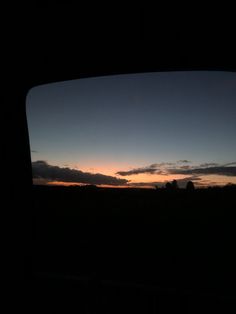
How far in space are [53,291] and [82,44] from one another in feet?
7.57

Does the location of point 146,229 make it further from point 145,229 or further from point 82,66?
point 82,66

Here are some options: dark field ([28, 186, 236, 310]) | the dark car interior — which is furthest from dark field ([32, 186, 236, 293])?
the dark car interior

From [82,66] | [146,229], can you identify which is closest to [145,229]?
[146,229]

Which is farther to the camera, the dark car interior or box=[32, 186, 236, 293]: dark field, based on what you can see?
box=[32, 186, 236, 293]: dark field

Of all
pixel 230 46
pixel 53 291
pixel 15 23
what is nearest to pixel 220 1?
pixel 230 46

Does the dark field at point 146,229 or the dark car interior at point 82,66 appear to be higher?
the dark car interior at point 82,66

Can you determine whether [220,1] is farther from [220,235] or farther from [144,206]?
[144,206]

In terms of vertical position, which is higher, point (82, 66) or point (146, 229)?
point (82, 66)

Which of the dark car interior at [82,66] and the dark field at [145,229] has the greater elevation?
the dark car interior at [82,66]

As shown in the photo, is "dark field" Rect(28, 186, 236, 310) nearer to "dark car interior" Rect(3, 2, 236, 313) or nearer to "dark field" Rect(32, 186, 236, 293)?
"dark field" Rect(32, 186, 236, 293)

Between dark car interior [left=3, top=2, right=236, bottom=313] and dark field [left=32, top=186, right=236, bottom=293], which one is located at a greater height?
dark car interior [left=3, top=2, right=236, bottom=313]

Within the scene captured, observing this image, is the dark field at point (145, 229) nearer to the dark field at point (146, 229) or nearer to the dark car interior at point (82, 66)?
the dark field at point (146, 229)

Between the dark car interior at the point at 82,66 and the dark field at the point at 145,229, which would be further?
the dark field at the point at 145,229

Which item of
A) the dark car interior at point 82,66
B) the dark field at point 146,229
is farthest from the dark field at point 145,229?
the dark car interior at point 82,66
